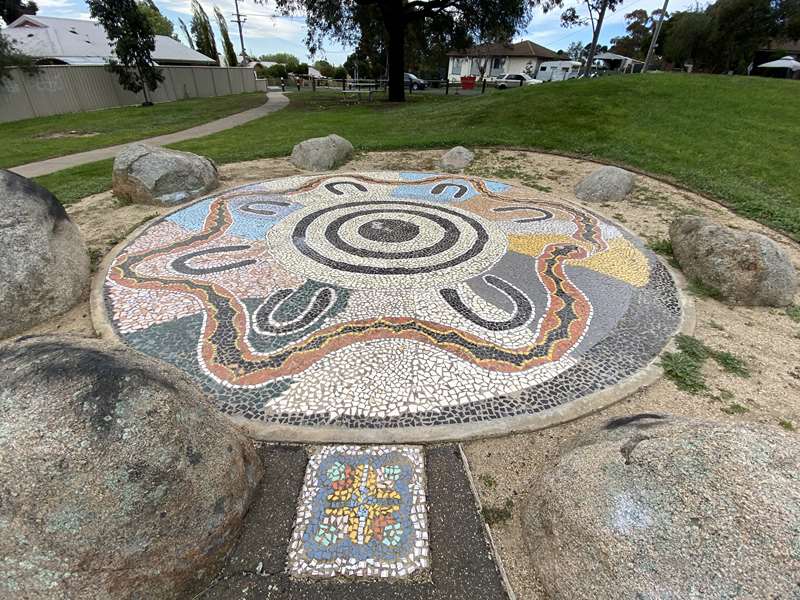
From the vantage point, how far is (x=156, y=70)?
77.0ft

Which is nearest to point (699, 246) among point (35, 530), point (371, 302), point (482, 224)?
point (482, 224)

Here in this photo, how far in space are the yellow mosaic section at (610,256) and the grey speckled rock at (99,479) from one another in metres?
5.33

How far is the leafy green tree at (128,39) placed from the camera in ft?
65.7

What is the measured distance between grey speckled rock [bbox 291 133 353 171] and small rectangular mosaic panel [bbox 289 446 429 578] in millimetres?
8520

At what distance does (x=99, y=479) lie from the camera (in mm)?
1722

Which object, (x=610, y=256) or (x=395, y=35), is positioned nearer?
(x=610, y=256)

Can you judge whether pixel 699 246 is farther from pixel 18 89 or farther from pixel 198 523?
pixel 18 89

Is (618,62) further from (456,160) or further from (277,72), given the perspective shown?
(456,160)

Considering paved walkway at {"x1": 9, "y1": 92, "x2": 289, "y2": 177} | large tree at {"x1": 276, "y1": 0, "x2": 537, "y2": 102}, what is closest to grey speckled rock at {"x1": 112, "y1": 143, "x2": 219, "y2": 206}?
paved walkway at {"x1": 9, "y1": 92, "x2": 289, "y2": 177}

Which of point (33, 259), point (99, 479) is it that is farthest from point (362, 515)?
point (33, 259)

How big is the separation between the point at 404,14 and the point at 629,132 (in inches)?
538

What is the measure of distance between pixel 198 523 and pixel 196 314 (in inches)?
115

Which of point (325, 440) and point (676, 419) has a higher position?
point (676, 419)

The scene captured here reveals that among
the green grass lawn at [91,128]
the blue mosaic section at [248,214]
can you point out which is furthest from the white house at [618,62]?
the blue mosaic section at [248,214]
